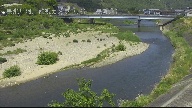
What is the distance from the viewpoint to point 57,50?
58875mm

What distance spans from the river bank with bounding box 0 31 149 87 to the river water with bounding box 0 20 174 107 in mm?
1965

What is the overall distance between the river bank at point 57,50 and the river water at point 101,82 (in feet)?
6.45

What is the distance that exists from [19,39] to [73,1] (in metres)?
131

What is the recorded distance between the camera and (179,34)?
79.4 m

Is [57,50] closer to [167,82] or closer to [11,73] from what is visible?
[11,73]

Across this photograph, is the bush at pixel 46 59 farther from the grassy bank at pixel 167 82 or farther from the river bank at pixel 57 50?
the grassy bank at pixel 167 82

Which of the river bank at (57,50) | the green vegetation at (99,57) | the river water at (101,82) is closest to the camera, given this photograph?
the river water at (101,82)

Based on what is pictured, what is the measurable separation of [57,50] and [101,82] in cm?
2198

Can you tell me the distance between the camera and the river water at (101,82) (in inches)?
1304

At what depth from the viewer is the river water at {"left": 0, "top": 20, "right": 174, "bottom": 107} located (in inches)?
1304

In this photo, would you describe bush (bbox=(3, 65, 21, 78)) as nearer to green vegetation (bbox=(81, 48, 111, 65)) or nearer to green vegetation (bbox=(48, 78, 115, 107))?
green vegetation (bbox=(81, 48, 111, 65))

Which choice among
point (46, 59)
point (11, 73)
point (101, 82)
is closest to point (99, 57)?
point (46, 59)

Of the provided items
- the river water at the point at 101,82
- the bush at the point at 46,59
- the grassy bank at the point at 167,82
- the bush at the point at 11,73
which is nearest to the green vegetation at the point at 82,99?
the grassy bank at the point at 167,82

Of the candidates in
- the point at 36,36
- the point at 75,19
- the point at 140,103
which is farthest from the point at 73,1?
the point at 140,103
